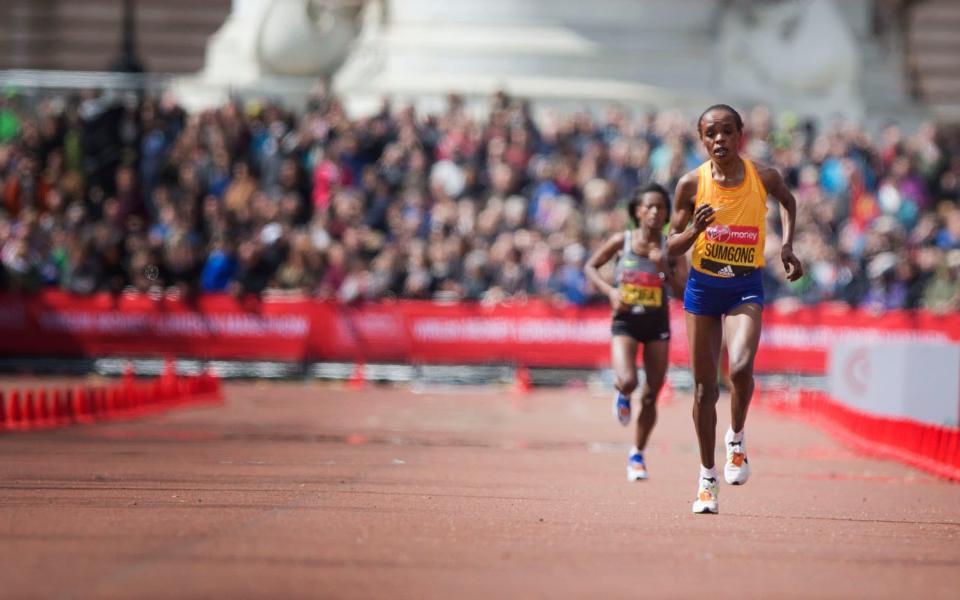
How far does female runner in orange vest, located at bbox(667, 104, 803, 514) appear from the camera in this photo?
1044 centimetres

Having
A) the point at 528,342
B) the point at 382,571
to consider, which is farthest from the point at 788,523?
the point at 528,342

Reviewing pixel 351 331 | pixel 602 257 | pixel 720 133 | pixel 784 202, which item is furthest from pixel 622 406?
pixel 351 331

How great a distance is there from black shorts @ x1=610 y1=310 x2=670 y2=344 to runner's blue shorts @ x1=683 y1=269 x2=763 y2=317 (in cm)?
281

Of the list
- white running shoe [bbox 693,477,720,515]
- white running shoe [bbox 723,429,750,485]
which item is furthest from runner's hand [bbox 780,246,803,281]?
white running shoe [bbox 693,477,720,515]

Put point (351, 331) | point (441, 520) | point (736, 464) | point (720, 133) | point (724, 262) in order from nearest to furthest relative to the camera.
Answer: point (441, 520)
point (720, 133)
point (724, 262)
point (736, 464)
point (351, 331)

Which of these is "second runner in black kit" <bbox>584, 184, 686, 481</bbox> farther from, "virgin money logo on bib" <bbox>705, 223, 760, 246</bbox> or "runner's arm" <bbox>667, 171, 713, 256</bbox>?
"virgin money logo on bib" <bbox>705, 223, 760, 246</bbox>

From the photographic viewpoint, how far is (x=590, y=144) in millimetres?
28484

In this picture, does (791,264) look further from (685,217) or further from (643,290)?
(643,290)

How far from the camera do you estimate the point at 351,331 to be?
2700 centimetres

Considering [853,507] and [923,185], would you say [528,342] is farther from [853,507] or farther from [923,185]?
[853,507]

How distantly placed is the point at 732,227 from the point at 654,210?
2.83m

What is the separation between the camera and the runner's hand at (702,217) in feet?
33.3

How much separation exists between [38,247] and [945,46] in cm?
2288

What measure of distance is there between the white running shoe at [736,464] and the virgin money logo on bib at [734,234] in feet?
4.08
